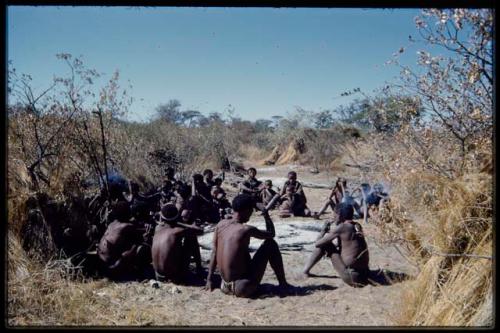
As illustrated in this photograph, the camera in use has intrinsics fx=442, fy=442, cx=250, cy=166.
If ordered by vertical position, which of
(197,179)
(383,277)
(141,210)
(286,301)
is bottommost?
(286,301)

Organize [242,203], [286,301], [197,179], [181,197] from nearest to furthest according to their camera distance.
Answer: [286,301] < [242,203] < [181,197] < [197,179]

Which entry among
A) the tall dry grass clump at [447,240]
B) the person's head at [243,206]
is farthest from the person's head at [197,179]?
the tall dry grass clump at [447,240]

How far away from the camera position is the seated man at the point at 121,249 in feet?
19.7

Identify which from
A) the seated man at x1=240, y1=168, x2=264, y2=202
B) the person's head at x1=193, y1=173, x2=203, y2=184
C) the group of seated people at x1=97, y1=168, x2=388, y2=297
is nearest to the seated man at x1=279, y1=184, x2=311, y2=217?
the seated man at x1=240, y1=168, x2=264, y2=202

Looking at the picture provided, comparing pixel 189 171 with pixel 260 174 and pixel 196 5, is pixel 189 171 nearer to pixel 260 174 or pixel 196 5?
pixel 260 174

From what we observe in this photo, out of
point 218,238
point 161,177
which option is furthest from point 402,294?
point 161,177

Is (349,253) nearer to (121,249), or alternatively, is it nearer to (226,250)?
(226,250)

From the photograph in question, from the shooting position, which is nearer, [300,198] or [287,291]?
[287,291]

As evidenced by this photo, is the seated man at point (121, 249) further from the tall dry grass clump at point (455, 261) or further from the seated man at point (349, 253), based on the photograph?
the tall dry grass clump at point (455, 261)

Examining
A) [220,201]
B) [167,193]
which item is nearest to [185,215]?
[167,193]

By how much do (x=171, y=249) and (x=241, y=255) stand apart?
Result: 107cm

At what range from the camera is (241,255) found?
5285mm

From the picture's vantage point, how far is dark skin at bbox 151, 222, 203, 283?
582 cm

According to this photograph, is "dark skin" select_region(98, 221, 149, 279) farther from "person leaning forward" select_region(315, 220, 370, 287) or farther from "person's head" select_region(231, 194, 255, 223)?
"person leaning forward" select_region(315, 220, 370, 287)
